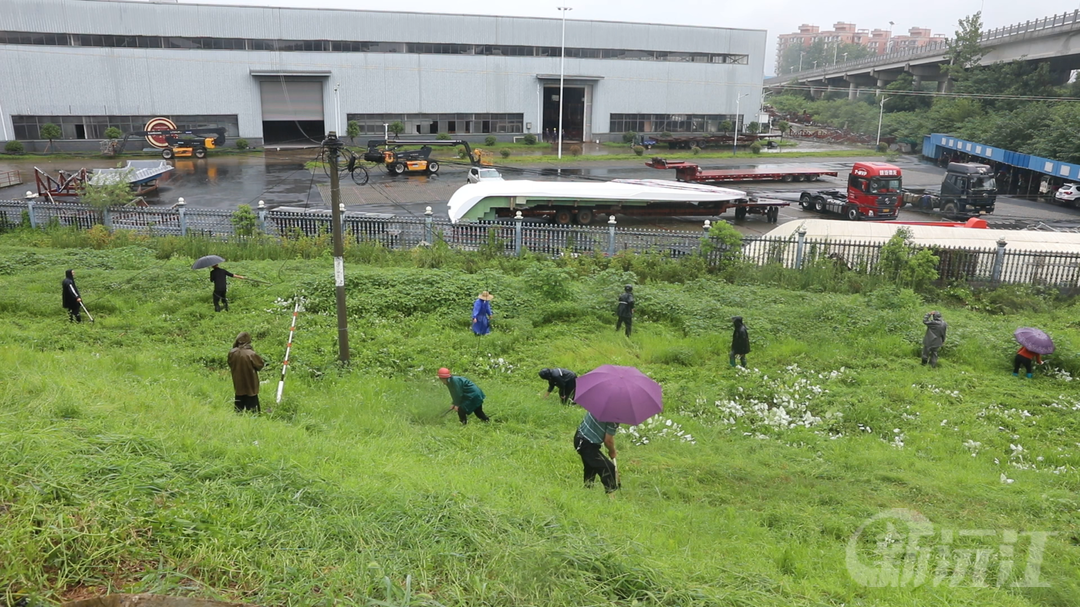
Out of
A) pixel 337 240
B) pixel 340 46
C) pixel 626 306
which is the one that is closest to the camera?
pixel 337 240

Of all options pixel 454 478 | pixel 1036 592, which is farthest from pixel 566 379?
pixel 1036 592

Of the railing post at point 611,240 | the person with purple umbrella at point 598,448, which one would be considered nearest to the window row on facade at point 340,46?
the railing post at point 611,240

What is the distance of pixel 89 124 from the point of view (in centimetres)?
4425

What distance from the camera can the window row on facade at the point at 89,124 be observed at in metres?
43.1

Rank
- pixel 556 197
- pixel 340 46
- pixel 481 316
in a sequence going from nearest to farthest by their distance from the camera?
pixel 481 316 < pixel 556 197 < pixel 340 46

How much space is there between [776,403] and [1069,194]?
102ft

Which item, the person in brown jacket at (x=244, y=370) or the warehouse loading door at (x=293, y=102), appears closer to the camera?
the person in brown jacket at (x=244, y=370)

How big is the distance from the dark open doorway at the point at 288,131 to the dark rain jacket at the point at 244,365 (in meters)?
44.0

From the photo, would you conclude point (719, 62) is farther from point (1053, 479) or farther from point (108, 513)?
point (108, 513)

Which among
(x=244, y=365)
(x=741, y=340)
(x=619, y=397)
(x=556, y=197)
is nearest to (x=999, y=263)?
(x=741, y=340)

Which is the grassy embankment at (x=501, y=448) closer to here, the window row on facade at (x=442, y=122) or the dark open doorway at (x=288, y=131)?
the window row on facade at (x=442, y=122)

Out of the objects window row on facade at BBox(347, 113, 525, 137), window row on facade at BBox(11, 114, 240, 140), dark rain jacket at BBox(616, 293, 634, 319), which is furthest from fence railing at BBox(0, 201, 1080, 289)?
window row on facade at BBox(347, 113, 525, 137)

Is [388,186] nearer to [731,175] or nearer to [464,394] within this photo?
[731,175]

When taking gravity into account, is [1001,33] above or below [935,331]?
above
